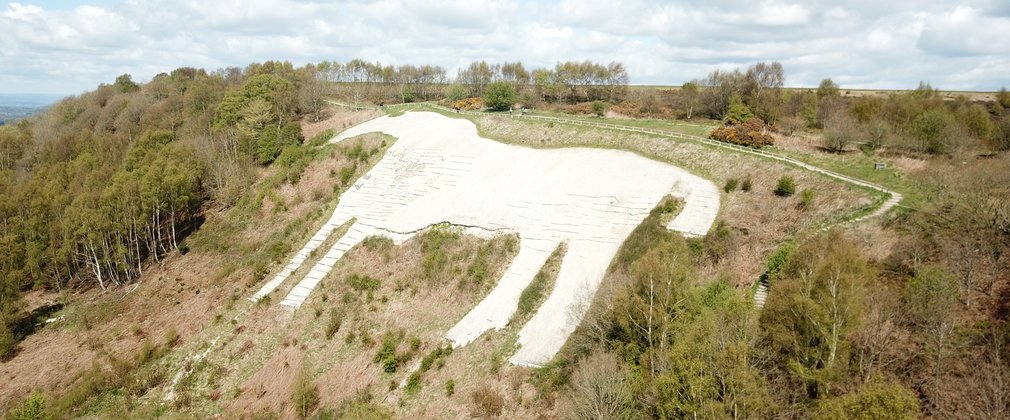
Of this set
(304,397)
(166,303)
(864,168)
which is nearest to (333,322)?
(304,397)

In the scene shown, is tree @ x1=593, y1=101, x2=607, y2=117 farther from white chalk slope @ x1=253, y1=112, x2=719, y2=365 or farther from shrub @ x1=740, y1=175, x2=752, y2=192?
shrub @ x1=740, y1=175, x2=752, y2=192

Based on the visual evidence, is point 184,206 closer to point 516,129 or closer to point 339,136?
point 339,136

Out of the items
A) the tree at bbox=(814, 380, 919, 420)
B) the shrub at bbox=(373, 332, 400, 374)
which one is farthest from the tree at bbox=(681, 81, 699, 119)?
the tree at bbox=(814, 380, 919, 420)

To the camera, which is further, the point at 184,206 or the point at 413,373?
the point at 184,206

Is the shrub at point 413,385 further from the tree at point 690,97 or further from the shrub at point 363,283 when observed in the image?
the tree at point 690,97

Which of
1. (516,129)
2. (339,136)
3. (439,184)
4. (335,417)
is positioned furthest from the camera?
(339,136)

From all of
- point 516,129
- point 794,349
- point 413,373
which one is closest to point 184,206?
point 516,129

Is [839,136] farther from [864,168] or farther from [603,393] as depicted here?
[603,393]
